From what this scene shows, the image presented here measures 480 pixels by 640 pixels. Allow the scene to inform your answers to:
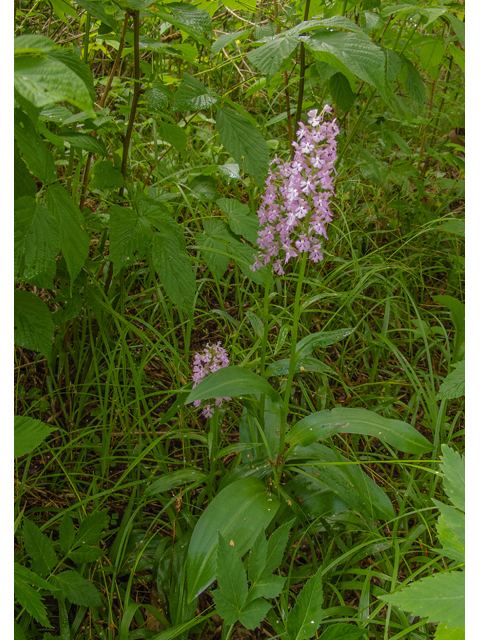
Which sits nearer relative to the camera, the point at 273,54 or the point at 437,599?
the point at 437,599

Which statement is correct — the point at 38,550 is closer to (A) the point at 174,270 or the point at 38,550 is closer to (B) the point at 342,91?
(A) the point at 174,270

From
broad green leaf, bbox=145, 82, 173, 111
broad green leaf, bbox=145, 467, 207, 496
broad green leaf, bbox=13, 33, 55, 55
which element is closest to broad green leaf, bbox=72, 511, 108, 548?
broad green leaf, bbox=145, 467, 207, 496

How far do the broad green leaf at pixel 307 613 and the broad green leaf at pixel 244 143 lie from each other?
→ 0.91 metres

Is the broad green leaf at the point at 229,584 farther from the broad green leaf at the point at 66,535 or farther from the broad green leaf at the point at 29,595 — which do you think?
the broad green leaf at the point at 66,535

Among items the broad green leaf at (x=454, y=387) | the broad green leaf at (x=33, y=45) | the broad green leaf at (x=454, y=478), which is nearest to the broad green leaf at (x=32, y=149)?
the broad green leaf at (x=33, y=45)

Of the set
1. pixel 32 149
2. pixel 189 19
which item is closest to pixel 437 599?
pixel 32 149

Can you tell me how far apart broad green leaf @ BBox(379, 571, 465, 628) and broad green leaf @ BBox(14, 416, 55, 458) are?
0.65 metres

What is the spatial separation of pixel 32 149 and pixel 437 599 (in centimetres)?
95

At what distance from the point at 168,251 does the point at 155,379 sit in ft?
2.34

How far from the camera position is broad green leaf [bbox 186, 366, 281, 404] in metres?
1.09

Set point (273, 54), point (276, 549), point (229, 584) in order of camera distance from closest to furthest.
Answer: point (229, 584)
point (276, 549)
point (273, 54)

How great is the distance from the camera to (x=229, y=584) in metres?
0.75

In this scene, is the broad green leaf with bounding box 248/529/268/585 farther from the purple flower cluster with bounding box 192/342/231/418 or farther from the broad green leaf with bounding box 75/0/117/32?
the broad green leaf with bounding box 75/0/117/32

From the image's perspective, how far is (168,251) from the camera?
3.94 feet
